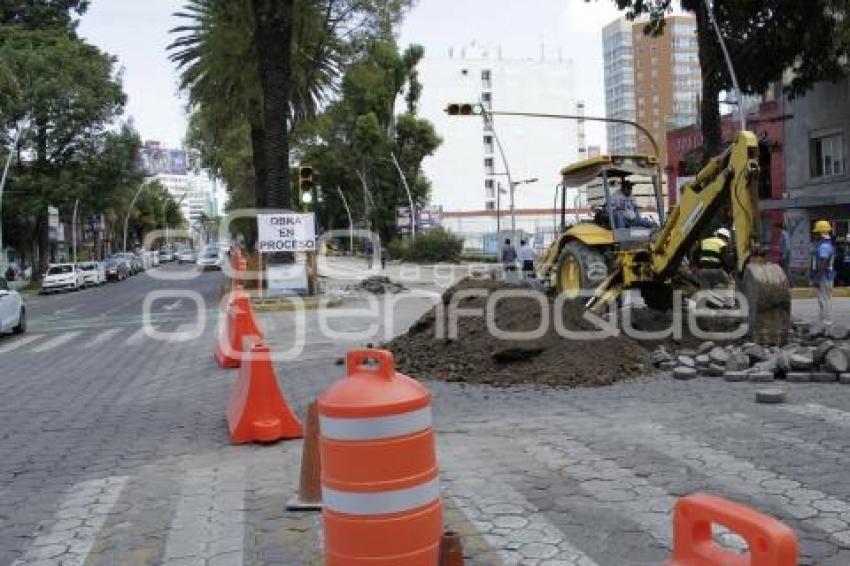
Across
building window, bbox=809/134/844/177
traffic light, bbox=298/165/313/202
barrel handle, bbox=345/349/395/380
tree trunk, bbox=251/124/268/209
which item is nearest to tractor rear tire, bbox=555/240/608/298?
traffic light, bbox=298/165/313/202

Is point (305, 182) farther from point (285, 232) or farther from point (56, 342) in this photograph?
point (56, 342)

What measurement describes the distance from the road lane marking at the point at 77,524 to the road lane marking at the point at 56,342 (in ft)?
39.9

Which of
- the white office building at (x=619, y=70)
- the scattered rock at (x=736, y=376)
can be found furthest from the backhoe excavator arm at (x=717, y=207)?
the white office building at (x=619, y=70)

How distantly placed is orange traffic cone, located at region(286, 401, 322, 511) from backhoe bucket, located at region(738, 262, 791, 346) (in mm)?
7623

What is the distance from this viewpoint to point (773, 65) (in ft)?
88.3

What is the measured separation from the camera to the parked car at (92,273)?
173ft

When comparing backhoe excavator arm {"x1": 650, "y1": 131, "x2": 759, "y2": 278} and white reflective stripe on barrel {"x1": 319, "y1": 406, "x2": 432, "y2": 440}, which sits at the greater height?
backhoe excavator arm {"x1": 650, "y1": 131, "x2": 759, "y2": 278}

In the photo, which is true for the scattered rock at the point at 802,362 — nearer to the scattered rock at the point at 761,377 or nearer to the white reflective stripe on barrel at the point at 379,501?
the scattered rock at the point at 761,377

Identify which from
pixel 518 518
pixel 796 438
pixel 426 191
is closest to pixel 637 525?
pixel 518 518

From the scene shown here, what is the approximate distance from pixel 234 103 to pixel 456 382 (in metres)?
26.4

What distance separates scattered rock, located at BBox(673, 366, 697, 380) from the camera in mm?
10664

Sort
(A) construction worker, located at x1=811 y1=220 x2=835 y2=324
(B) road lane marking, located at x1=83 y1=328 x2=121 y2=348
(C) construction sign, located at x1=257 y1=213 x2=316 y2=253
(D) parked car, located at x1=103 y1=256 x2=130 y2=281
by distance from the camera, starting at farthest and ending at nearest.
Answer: (D) parked car, located at x1=103 y1=256 x2=130 y2=281
(C) construction sign, located at x1=257 y1=213 x2=316 y2=253
(B) road lane marking, located at x1=83 y1=328 x2=121 y2=348
(A) construction worker, located at x1=811 y1=220 x2=835 y2=324

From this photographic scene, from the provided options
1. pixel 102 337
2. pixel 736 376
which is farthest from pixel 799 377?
pixel 102 337

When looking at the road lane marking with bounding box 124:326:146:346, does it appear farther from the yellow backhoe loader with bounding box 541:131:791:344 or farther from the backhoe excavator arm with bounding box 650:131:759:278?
the backhoe excavator arm with bounding box 650:131:759:278
